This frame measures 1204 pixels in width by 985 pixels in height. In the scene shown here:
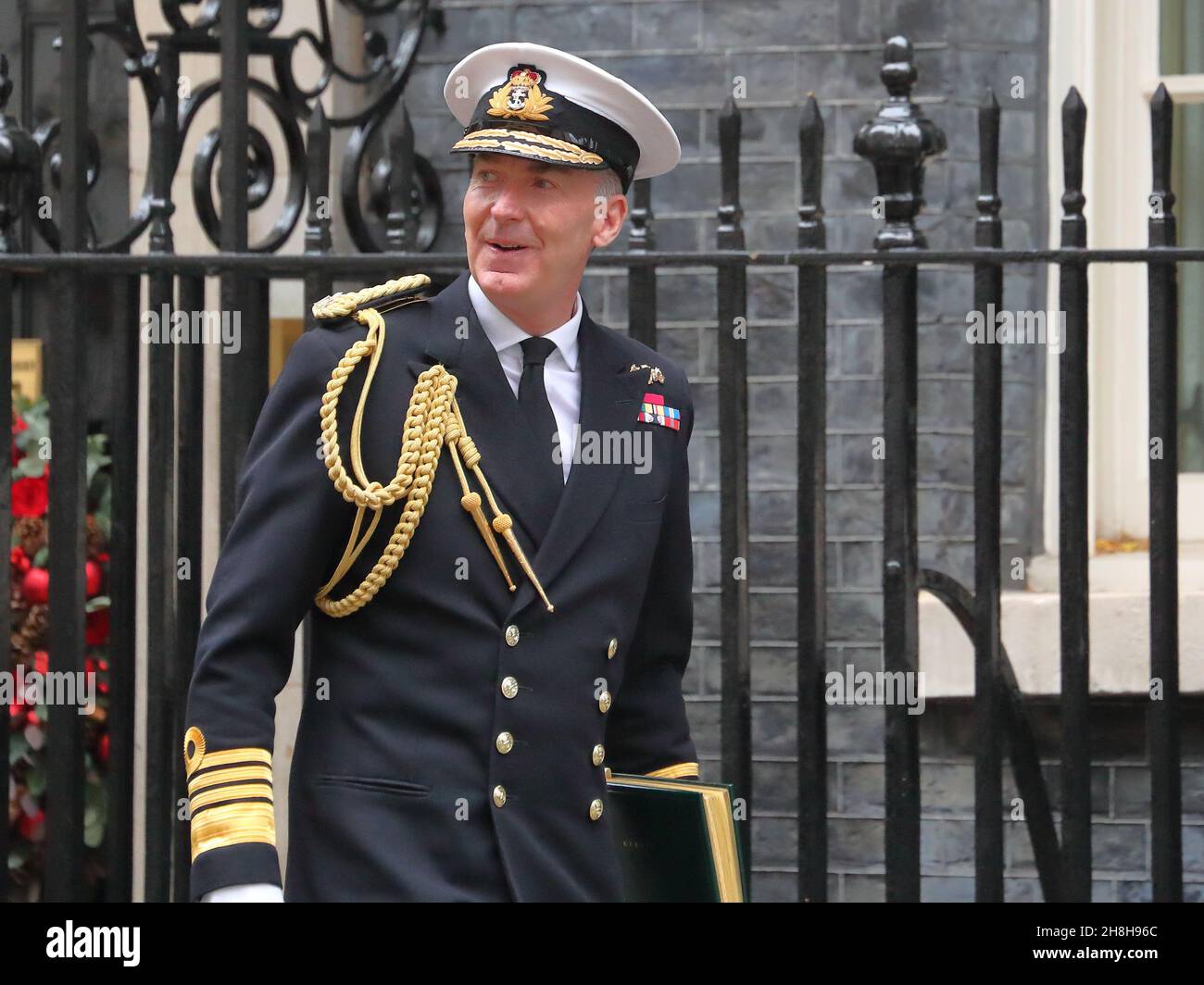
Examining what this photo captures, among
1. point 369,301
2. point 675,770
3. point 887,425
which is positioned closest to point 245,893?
point 675,770

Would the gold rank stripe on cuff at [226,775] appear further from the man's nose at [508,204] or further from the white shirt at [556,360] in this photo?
the man's nose at [508,204]

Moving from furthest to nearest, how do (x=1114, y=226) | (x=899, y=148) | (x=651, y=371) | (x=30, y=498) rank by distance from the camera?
(x=1114, y=226) → (x=30, y=498) → (x=899, y=148) → (x=651, y=371)

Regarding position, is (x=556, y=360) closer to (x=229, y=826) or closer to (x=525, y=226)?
(x=525, y=226)

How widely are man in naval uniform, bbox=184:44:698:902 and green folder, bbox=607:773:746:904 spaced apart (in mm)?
95

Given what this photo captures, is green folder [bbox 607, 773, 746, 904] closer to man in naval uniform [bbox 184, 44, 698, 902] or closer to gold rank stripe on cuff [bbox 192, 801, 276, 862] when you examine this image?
man in naval uniform [bbox 184, 44, 698, 902]

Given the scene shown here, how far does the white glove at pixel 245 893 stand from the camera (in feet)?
8.82

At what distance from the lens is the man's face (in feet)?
9.53

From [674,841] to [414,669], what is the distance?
22.4 inches

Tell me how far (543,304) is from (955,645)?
8.62 feet

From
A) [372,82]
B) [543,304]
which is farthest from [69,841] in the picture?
[372,82]

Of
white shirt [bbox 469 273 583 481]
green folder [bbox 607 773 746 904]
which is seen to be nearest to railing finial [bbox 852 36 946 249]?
white shirt [bbox 469 273 583 481]

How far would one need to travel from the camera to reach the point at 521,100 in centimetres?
301

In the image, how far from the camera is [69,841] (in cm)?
408

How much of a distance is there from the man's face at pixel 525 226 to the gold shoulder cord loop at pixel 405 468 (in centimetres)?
19
